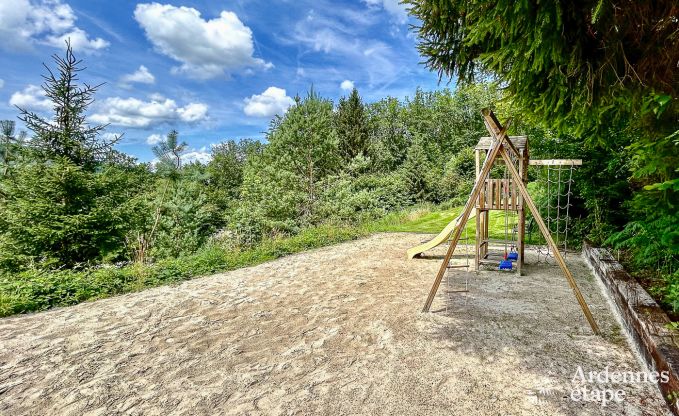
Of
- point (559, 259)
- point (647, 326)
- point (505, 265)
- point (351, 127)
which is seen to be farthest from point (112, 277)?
point (351, 127)

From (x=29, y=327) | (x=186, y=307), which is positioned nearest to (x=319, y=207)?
(x=186, y=307)

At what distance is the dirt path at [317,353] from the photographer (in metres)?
2.68

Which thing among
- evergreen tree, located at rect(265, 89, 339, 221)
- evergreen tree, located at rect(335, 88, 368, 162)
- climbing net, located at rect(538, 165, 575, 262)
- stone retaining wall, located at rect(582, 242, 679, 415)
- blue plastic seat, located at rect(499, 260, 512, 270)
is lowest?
blue plastic seat, located at rect(499, 260, 512, 270)

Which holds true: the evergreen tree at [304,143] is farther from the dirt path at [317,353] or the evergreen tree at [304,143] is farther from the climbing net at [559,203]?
the dirt path at [317,353]

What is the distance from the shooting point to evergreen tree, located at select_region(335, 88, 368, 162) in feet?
82.3

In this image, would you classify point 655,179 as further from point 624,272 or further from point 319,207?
point 319,207

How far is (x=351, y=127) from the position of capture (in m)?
25.2

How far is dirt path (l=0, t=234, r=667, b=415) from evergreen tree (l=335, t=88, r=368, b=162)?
67.1 feet

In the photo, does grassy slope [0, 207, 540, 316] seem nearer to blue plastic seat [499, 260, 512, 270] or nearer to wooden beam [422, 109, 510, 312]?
wooden beam [422, 109, 510, 312]

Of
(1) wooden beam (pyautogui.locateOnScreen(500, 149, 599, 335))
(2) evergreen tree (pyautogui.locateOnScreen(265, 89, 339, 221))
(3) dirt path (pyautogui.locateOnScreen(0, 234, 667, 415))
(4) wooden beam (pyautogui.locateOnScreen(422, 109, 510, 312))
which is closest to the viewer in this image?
(3) dirt path (pyautogui.locateOnScreen(0, 234, 667, 415))

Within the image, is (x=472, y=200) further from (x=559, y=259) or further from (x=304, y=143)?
(x=304, y=143)

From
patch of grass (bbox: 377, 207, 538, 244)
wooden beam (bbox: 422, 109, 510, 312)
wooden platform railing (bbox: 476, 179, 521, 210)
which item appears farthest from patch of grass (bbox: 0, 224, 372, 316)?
patch of grass (bbox: 377, 207, 538, 244)

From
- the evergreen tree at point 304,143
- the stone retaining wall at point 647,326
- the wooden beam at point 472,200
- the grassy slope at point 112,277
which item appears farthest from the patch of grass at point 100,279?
the evergreen tree at point 304,143

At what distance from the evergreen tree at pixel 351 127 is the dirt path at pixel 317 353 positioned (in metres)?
20.5
